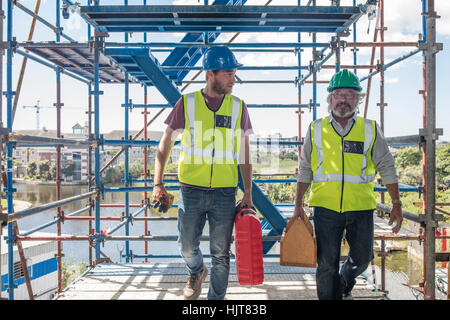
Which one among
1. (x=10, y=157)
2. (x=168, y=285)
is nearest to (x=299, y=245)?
(x=168, y=285)

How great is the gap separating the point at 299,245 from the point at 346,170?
737 mm

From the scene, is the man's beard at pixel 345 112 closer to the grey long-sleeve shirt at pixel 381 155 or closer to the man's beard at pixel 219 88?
the grey long-sleeve shirt at pixel 381 155

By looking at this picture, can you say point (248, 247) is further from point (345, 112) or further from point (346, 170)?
point (345, 112)

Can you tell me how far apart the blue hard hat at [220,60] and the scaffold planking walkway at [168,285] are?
2308 millimetres

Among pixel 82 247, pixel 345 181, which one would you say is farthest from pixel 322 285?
pixel 82 247

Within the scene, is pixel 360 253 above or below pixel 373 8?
below

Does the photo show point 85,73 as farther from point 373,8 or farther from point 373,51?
point 373,51

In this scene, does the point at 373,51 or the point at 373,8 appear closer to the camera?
the point at 373,8

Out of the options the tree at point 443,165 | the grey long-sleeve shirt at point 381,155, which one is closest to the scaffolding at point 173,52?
the grey long-sleeve shirt at point 381,155

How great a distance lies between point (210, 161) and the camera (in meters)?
3.08

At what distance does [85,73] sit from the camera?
746 cm

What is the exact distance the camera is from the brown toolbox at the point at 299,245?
3.07 meters

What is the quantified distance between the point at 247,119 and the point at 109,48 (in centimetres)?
282

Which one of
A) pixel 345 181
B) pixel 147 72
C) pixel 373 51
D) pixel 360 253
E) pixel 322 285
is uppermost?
pixel 373 51
